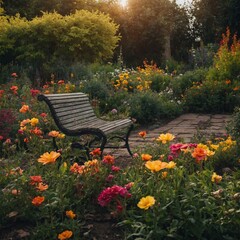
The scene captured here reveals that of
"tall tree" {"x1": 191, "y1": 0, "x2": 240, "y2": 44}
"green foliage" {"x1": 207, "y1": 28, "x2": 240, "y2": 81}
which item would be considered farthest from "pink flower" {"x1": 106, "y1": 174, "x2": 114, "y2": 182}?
"tall tree" {"x1": 191, "y1": 0, "x2": 240, "y2": 44}

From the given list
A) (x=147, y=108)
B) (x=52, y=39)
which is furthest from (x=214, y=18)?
(x=147, y=108)

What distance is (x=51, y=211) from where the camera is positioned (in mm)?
2600

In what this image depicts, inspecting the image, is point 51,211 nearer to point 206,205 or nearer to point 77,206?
point 77,206

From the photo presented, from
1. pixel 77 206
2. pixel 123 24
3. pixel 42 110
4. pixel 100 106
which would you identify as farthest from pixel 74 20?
pixel 77 206

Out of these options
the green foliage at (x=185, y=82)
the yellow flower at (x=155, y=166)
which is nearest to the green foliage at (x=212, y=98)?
the green foliage at (x=185, y=82)

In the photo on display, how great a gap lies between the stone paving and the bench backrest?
68 centimetres

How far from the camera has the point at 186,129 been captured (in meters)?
7.23

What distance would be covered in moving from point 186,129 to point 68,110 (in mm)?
3182

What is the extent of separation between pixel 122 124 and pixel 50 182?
77.3 inches

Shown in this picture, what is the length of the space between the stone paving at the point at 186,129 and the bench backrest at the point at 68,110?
2.22 feet

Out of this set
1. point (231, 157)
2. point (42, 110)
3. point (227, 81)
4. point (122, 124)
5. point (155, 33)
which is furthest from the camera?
point (155, 33)

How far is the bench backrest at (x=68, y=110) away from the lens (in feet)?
14.1

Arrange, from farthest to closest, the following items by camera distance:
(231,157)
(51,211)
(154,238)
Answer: (231,157) → (51,211) → (154,238)

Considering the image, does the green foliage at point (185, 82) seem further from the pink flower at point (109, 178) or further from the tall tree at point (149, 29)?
the tall tree at point (149, 29)
